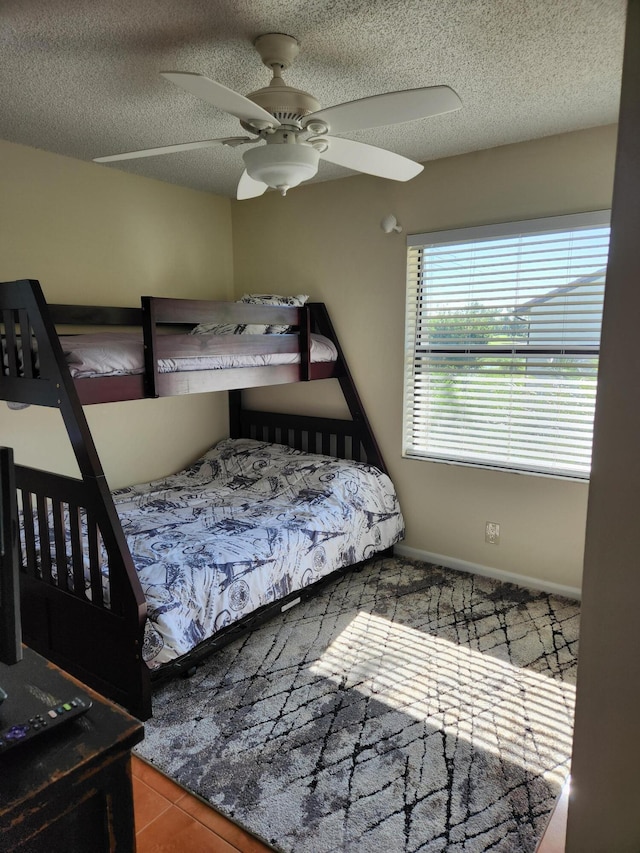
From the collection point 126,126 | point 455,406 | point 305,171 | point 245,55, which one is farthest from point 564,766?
point 126,126

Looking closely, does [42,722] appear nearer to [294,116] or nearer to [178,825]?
[178,825]

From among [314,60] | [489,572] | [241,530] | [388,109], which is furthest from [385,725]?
[314,60]

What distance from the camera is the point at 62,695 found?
106 centimetres

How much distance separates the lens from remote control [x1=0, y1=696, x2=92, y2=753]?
0.92 metres

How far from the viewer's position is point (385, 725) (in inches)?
79.7

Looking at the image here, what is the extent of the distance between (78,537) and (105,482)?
0.87 feet

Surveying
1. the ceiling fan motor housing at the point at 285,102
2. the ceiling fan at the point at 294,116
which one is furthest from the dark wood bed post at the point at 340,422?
the ceiling fan motor housing at the point at 285,102

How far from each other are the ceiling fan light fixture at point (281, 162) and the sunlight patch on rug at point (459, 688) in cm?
195

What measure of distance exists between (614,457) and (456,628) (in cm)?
183

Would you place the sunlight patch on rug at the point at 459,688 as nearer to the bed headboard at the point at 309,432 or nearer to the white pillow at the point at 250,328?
the bed headboard at the point at 309,432

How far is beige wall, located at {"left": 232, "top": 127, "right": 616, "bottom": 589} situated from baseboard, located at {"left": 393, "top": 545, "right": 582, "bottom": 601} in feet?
0.06

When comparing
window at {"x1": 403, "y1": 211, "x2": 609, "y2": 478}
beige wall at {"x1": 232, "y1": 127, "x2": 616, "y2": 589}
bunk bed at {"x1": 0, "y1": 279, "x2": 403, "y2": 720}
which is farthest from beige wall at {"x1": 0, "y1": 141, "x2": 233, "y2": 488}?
window at {"x1": 403, "y1": 211, "x2": 609, "y2": 478}

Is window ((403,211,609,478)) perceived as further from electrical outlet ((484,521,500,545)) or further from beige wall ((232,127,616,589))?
electrical outlet ((484,521,500,545))

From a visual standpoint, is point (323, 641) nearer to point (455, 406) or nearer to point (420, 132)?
point (455, 406)
